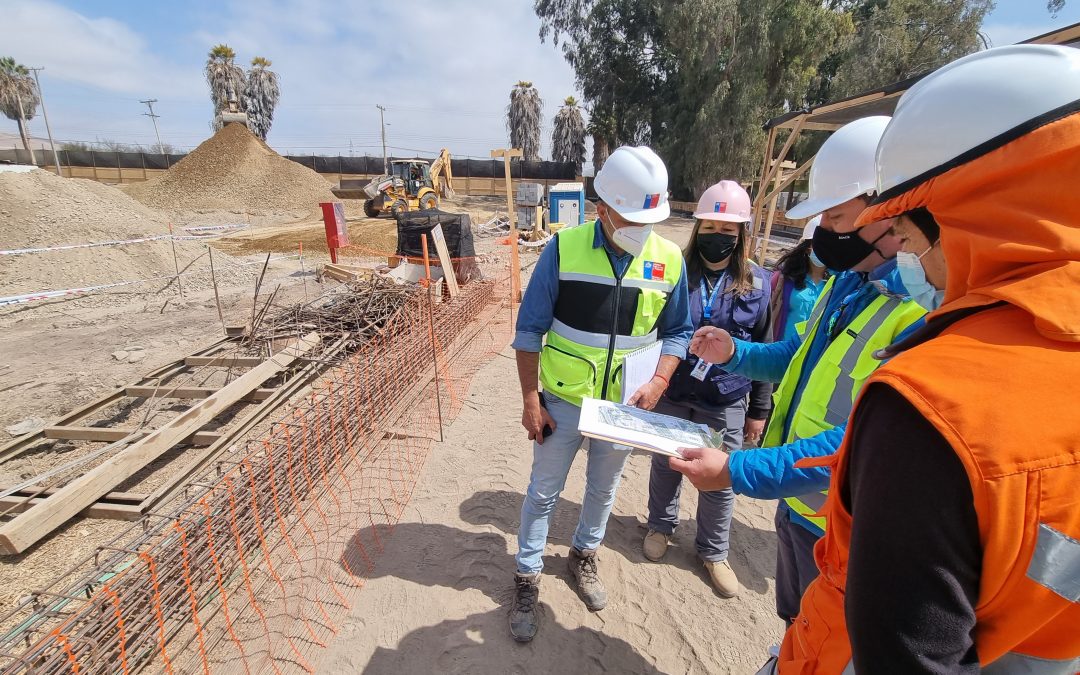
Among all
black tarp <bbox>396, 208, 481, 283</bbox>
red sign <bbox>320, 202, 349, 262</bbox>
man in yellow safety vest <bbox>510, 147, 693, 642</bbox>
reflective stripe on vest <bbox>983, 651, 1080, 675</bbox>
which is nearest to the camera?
reflective stripe on vest <bbox>983, 651, 1080, 675</bbox>

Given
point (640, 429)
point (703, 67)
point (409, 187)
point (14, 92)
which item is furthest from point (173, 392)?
point (14, 92)

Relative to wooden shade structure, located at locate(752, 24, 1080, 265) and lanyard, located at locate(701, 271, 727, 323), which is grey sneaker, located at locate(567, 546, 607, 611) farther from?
wooden shade structure, located at locate(752, 24, 1080, 265)

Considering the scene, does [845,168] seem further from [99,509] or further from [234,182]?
[234,182]

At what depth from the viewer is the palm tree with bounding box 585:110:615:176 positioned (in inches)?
1205

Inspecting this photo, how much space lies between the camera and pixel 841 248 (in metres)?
1.79

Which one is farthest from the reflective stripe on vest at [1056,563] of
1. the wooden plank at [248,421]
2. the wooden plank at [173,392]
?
the wooden plank at [173,392]

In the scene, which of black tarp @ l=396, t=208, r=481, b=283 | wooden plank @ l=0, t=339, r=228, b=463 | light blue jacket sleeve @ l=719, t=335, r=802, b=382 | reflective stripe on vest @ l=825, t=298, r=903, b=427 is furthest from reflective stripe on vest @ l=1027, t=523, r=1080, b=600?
black tarp @ l=396, t=208, r=481, b=283

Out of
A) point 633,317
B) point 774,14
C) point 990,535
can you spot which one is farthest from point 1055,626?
point 774,14

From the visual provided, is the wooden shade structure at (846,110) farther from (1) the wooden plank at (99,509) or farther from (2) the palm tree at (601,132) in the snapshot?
(2) the palm tree at (601,132)

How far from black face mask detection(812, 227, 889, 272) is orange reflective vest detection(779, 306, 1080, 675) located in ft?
3.82

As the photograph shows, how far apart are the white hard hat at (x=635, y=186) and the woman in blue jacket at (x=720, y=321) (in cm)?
67

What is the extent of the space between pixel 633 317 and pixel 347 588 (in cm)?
217

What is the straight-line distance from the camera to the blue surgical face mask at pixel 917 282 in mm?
1079

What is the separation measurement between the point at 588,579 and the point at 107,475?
3719mm
